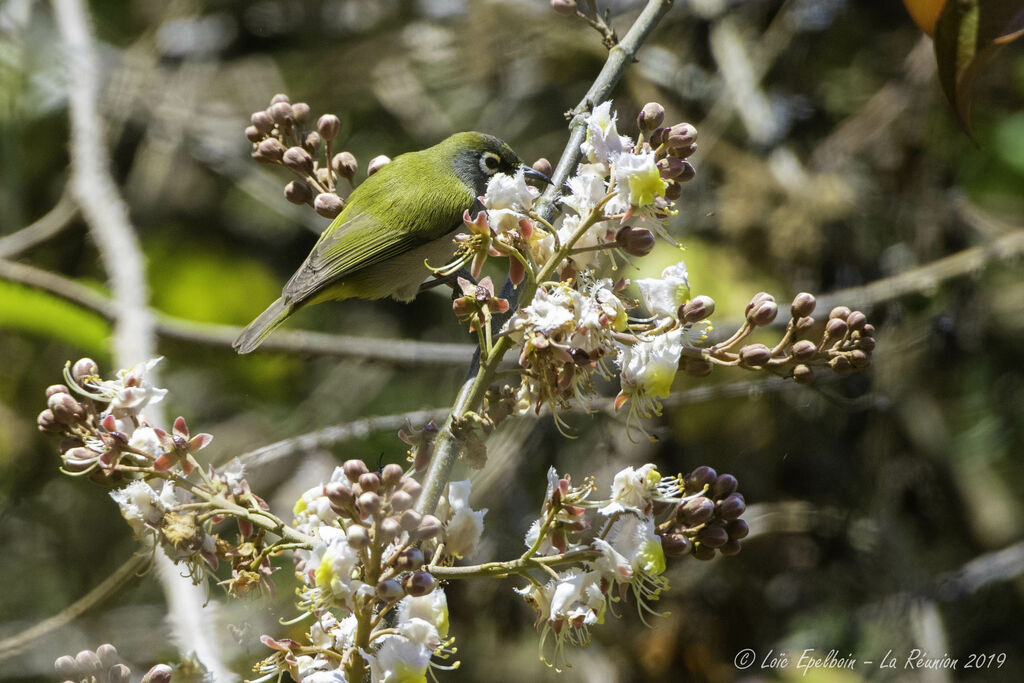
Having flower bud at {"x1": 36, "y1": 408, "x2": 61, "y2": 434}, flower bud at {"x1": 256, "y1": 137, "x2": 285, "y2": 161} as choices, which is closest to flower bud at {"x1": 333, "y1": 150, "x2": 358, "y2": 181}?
flower bud at {"x1": 256, "y1": 137, "x2": 285, "y2": 161}

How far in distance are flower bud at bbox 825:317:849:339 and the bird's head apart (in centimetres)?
169

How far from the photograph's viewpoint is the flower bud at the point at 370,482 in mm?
1083

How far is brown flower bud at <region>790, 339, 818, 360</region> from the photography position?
4.36ft

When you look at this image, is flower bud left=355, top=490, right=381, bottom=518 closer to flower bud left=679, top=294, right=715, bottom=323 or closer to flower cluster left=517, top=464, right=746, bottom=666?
flower cluster left=517, top=464, right=746, bottom=666

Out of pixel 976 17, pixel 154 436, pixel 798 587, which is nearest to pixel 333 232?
pixel 154 436

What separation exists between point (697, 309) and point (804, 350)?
0.22 m

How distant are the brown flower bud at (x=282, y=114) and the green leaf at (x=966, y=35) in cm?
112

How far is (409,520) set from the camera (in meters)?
1.08

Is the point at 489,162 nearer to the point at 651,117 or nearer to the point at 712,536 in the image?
the point at 651,117

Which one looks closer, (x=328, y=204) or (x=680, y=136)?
(x=680, y=136)

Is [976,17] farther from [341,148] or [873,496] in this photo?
[341,148]

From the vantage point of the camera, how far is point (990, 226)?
365 cm

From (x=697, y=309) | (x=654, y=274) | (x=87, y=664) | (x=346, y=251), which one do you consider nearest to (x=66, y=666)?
(x=87, y=664)

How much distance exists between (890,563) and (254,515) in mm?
2780
